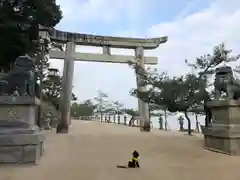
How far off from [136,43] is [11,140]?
1393cm

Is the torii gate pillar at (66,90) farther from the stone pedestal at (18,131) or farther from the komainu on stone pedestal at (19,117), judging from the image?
the stone pedestal at (18,131)

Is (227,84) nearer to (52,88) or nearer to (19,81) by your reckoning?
(19,81)

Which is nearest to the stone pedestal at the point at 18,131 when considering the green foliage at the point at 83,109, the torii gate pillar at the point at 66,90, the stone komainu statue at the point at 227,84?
the stone komainu statue at the point at 227,84

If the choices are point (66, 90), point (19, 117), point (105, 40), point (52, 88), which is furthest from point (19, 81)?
point (52, 88)

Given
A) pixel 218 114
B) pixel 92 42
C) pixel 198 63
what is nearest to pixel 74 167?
pixel 218 114

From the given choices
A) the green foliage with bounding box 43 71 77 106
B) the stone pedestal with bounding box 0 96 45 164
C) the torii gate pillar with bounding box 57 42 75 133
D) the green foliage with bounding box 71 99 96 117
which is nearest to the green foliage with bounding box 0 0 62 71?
the torii gate pillar with bounding box 57 42 75 133

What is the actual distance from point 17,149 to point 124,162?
2668 mm

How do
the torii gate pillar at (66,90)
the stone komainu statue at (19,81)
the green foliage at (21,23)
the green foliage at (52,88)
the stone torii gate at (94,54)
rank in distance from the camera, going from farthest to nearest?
the green foliage at (52,88), the stone torii gate at (94,54), the torii gate pillar at (66,90), the green foliage at (21,23), the stone komainu statue at (19,81)

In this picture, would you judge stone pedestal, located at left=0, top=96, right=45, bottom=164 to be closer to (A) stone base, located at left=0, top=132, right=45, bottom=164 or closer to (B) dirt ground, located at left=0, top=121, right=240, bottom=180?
(A) stone base, located at left=0, top=132, right=45, bottom=164

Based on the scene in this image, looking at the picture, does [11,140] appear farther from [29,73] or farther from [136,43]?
[136,43]

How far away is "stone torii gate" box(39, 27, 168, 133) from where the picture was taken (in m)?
18.0

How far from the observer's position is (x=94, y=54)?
19.9 meters

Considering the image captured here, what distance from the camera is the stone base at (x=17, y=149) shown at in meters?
7.21

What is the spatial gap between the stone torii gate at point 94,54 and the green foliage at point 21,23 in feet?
6.96
